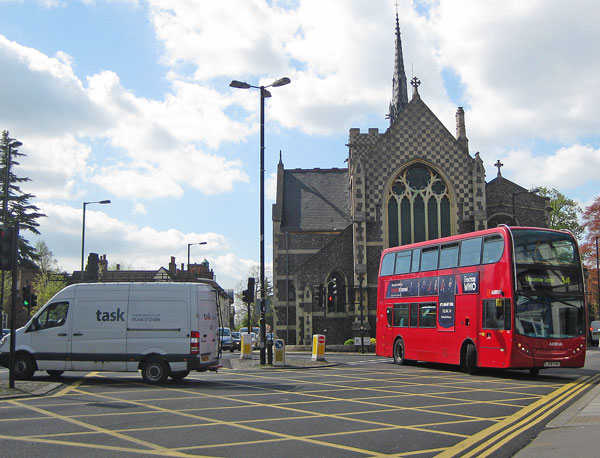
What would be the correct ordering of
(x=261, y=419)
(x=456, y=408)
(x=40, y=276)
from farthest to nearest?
(x=40, y=276) < (x=456, y=408) < (x=261, y=419)

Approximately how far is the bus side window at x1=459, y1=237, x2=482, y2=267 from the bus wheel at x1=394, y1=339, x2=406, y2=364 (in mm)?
4947

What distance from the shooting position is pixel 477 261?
18328mm

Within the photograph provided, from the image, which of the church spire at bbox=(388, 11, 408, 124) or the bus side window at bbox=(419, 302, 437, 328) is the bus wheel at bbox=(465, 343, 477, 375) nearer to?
the bus side window at bbox=(419, 302, 437, 328)

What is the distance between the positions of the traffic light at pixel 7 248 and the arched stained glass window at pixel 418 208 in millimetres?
27360

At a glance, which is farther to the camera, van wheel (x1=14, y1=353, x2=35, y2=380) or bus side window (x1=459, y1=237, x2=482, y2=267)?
bus side window (x1=459, y1=237, x2=482, y2=267)

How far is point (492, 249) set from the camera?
17.7 meters

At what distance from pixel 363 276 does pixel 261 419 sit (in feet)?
92.6

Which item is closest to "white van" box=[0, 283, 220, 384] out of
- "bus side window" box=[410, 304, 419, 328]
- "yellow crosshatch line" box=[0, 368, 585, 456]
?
"yellow crosshatch line" box=[0, 368, 585, 456]

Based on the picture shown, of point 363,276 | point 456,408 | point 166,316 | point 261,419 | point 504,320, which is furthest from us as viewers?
point 363,276

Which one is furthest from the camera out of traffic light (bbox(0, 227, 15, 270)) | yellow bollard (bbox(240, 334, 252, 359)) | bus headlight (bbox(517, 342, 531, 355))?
yellow bollard (bbox(240, 334, 252, 359))

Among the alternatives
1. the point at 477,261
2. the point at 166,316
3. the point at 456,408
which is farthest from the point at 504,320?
the point at 166,316

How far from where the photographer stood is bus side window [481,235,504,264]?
1733cm

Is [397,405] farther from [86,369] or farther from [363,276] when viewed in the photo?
[363,276]

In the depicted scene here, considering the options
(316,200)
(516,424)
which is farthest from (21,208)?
(516,424)
